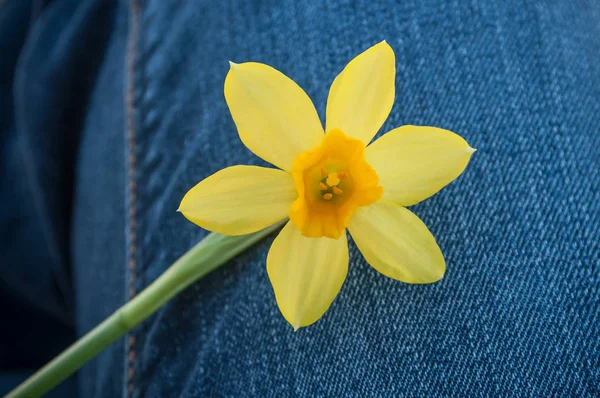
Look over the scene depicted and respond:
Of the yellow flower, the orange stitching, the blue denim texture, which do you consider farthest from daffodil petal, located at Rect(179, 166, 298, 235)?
the orange stitching

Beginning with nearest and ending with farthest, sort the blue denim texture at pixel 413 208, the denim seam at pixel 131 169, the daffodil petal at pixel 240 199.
Answer: the daffodil petal at pixel 240 199
the blue denim texture at pixel 413 208
the denim seam at pixel 131 169

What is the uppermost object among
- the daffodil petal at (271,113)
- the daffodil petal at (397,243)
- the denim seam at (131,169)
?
the daffodil petal at (271,113)

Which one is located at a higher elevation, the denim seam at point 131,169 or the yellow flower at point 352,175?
the yellow flower at point 352,175

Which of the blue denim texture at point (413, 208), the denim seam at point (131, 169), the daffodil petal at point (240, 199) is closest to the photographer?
the daffodil petal at point (240, 199)

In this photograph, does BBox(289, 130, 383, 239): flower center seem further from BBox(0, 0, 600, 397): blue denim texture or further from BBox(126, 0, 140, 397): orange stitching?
BBox(126, 0, 140, 397): orange stitching

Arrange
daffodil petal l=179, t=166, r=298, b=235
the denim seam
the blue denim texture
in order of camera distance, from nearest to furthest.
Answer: daffodil petal l=179, t=166, r=298, b=235 → the blue denim texture → the denim seam

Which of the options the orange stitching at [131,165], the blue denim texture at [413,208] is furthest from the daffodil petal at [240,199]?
the orange stitching at [131,165]

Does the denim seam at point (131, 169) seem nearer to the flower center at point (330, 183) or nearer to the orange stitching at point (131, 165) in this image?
the orange stitching at point (131, 165)
